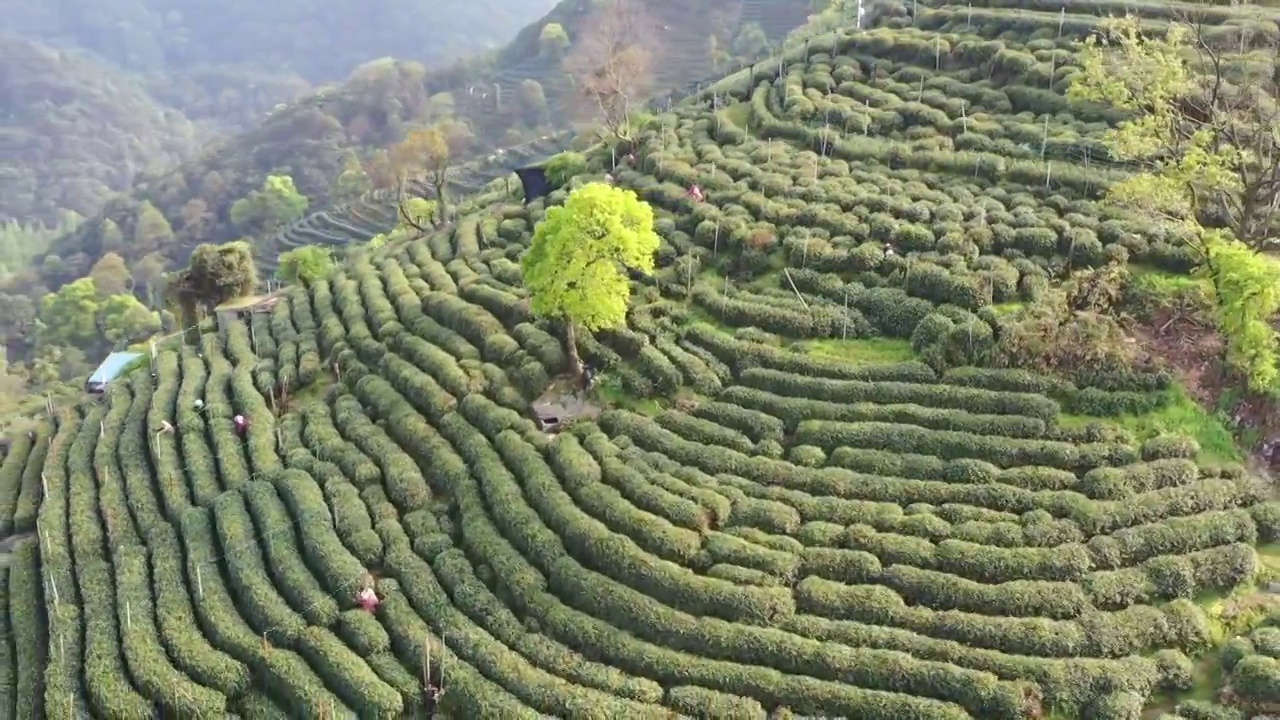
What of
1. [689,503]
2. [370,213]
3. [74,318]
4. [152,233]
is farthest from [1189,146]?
[152,233]

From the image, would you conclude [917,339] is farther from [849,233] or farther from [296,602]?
[296,602]

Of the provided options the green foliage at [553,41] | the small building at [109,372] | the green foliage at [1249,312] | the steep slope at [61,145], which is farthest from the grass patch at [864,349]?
the steep slope at [61,145]

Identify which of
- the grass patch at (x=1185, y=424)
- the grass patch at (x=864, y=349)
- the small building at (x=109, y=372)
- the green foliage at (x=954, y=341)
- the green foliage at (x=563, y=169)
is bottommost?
the small building at (x=109, y=372)

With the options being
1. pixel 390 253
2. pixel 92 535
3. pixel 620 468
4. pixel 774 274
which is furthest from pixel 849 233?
pixel 92 535

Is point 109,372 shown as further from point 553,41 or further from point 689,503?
point 553,41

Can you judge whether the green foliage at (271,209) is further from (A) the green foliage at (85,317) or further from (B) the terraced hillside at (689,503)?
(B) the terraced hillside at (689,503)

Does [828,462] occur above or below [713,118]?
below
